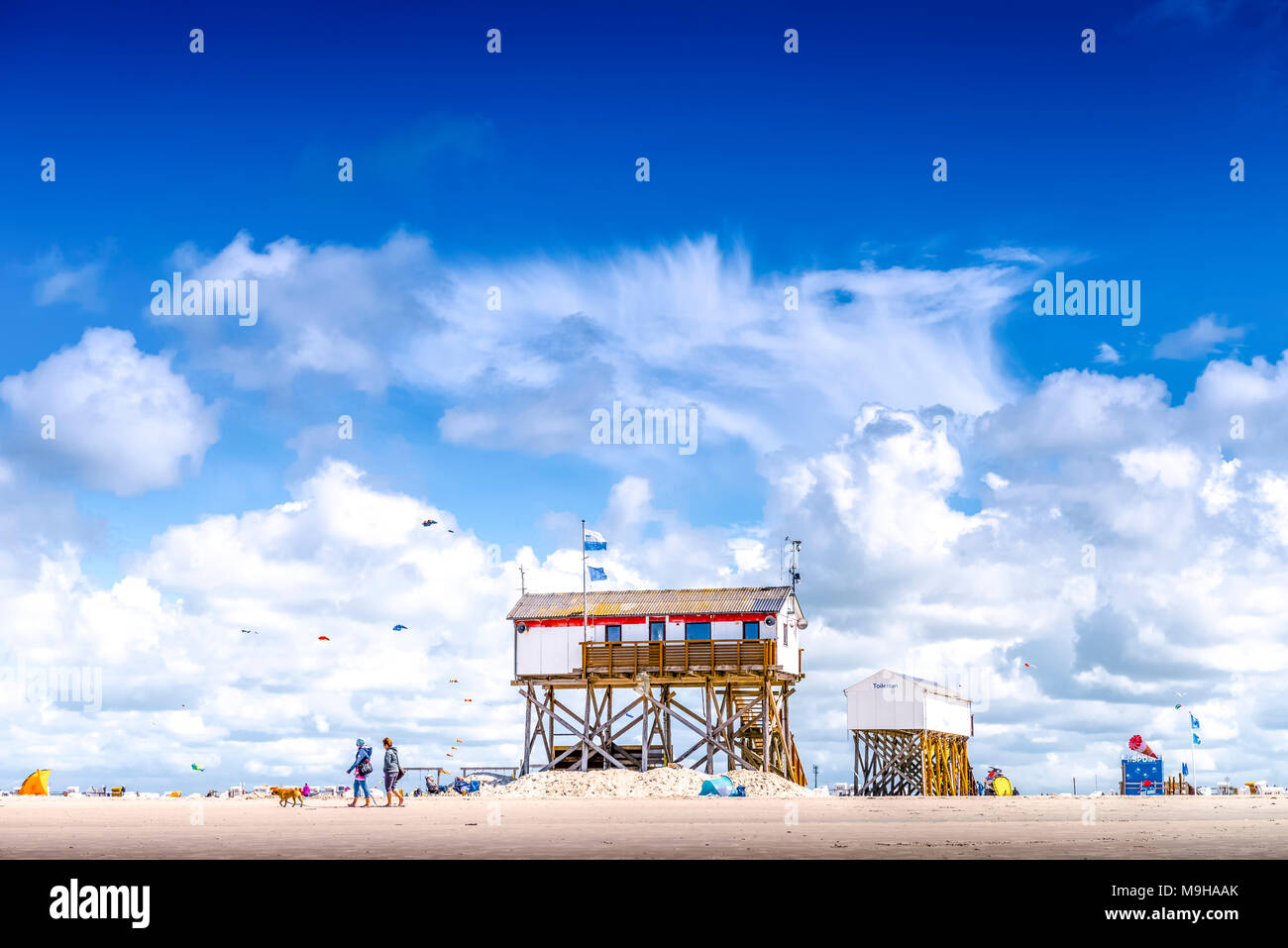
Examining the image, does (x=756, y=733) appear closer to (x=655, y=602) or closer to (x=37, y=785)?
(x=655, y=602)

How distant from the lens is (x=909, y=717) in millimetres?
65125

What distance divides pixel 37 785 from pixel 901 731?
1621 inches

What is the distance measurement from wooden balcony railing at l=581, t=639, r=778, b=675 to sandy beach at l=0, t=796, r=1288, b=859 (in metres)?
26.4

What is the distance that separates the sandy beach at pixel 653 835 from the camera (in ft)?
49.9

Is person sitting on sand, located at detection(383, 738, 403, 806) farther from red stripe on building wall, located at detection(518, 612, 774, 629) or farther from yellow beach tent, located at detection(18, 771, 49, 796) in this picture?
yellow beach tent, located at detection(18, 771, 49, 796)

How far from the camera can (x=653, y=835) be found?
62.1 feet

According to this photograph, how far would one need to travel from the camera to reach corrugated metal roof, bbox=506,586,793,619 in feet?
185

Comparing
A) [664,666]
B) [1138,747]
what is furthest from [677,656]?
[1138,747]

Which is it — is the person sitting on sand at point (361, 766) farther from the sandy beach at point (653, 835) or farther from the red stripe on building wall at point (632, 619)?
the red stripe on building wall at point (632, 619)

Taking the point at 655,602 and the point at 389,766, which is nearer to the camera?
the point at 389,766

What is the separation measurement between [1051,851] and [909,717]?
51.6 meters
